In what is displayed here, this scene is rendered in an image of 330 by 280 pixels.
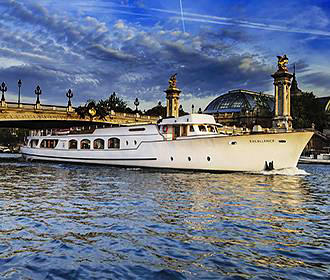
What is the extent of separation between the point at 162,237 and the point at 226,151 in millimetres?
20226

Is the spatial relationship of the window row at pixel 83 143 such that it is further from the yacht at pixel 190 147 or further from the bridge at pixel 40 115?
the bridge at pixel 40 115

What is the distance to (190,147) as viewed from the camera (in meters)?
30.0

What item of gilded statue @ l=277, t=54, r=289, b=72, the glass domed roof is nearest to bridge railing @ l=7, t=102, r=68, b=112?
gilded statue @ l=277, t=54, r=289, b=72

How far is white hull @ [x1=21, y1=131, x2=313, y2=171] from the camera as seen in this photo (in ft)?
90.8

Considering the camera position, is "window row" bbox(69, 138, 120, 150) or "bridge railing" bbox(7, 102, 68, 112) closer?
"window row" bbox(69, 138, 120, 150)

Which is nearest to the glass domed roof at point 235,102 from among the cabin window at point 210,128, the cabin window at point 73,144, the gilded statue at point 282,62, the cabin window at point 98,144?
the gilded statue at point 282,62

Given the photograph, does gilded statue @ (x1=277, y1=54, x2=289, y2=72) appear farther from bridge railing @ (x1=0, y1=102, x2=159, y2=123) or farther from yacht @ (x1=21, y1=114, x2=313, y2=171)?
yacht @ (x1=21, y1=114, x2=313, y2=171)

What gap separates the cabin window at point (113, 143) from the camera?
36281mm

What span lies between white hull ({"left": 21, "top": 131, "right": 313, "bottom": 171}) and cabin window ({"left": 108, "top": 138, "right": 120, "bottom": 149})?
3599mm

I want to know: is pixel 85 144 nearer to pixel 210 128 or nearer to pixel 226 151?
pixel 210 128

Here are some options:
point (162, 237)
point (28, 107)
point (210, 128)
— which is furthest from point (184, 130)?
point (28, 107)

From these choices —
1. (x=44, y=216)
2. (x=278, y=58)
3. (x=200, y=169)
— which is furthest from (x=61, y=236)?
(x=278, y=58)

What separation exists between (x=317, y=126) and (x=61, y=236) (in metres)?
105

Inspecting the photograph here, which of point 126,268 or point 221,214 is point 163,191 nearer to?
point 221,214
